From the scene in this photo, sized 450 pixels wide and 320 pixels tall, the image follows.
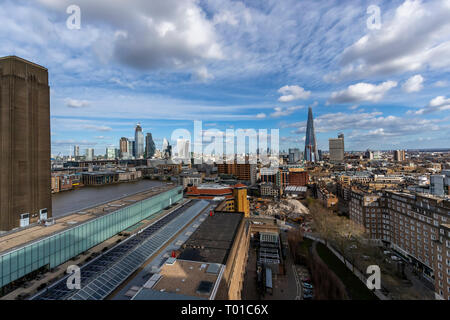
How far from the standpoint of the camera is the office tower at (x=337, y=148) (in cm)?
9900

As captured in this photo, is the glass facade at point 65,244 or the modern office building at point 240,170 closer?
the glass facade at point 65,244

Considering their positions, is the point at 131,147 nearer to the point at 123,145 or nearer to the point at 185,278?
the point at 123,145

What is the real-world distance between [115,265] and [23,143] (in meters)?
11.0

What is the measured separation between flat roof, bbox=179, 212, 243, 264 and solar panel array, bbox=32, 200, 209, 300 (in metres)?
1.58

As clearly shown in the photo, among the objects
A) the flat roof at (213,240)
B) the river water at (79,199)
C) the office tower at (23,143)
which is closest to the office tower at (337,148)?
the river water at (79,199)

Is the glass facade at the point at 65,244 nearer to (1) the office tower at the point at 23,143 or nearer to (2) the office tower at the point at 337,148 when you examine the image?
(1) the office tower at the point at 23,143

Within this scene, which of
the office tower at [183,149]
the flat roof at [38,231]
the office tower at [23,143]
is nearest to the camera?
the flat roof at [38,231]

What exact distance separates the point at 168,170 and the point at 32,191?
205 ft

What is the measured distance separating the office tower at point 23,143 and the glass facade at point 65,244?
6.16 metres

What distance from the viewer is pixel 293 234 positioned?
19.2 metres
